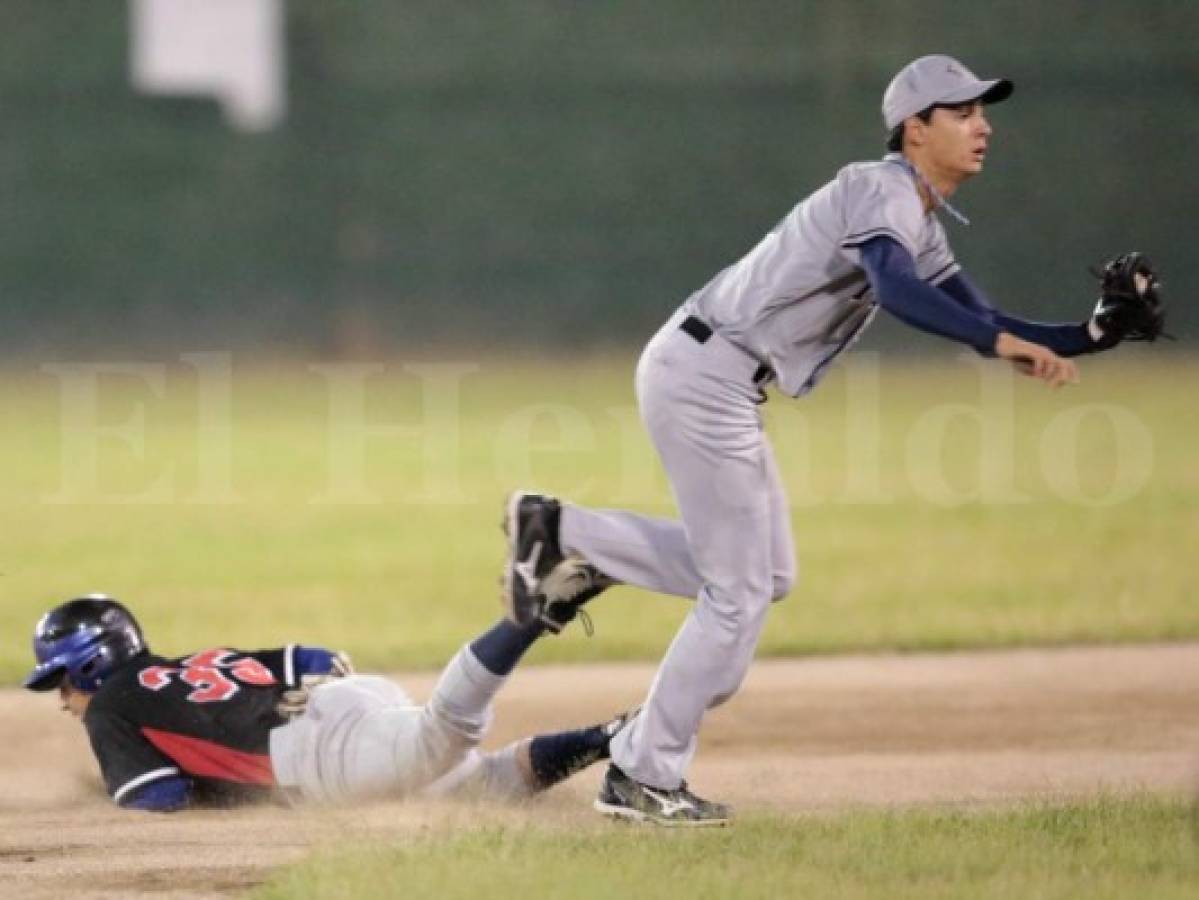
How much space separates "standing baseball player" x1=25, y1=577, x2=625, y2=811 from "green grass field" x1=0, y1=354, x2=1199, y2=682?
2.38 metres

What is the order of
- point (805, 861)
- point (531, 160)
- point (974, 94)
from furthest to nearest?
point (531, 160) → point (974, 94) → point (805, 861)

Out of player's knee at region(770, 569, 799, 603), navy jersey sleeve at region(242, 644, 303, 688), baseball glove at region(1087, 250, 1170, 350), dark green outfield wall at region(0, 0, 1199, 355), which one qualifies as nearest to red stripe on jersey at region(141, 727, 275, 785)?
navy jersey sleeve at region(242, 644, 303, 688)

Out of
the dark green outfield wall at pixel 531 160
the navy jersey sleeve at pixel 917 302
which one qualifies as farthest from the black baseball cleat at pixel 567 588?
the dark green outfield wall at pixel 531 160

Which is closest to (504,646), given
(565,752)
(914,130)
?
(565,752)

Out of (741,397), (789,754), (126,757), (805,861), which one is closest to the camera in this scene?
(805,861)

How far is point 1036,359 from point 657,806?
1255mm

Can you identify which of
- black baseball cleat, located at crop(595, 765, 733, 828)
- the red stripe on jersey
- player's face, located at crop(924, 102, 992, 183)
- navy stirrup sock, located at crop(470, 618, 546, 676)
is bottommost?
black baseball cleat, located at crop(595, 765, 733, 828)

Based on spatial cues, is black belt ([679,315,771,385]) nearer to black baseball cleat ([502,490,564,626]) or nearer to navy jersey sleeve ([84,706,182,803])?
black baseball cleat ([502,490,564,626])

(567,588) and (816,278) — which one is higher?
(816,278)

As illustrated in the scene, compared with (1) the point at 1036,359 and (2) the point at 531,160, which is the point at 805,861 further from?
(2) the point at 531,160

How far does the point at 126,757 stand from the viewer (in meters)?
5.06

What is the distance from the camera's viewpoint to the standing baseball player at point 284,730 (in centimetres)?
496

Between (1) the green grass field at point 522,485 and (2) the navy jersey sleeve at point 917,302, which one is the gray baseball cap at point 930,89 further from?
(1) the green grass field at point 522,485

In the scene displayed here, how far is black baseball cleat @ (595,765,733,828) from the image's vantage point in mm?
4676
